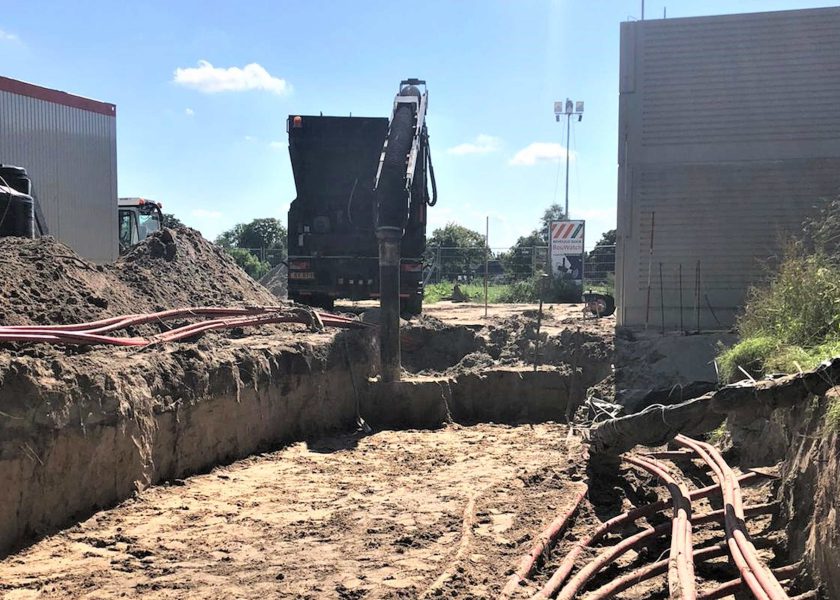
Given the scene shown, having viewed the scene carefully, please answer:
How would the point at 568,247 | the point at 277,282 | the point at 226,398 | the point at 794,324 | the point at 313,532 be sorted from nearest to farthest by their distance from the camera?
the point at 313,532, the point at 794,324, the point at 226,398, the point at 568,247, the point at 277,282

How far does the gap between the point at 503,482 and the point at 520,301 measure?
16103 mm

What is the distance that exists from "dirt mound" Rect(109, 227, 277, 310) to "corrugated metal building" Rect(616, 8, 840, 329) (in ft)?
20.9

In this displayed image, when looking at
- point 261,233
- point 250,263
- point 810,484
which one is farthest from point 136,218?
point 261,233

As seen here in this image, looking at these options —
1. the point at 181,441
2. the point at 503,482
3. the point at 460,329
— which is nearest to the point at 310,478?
the point at 181,441

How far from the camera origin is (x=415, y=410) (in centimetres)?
959

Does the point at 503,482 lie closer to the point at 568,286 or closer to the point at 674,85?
the point at 674,85

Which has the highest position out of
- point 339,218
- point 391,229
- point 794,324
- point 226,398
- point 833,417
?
point 339,218

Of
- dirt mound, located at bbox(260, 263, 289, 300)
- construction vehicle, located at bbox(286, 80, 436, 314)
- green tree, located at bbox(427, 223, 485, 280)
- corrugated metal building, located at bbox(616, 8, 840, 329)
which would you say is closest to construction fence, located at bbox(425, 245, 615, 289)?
green tree, located at bbox(427, 223, 485, 280)

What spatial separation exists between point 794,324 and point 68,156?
51.4 ft

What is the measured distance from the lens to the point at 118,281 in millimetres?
7777

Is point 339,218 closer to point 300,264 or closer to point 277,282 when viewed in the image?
point 300,264

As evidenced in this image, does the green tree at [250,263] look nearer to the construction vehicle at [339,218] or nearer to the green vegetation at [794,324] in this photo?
the construction vehicle at [339,218]

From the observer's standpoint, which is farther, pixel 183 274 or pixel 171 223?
pixel 171 223

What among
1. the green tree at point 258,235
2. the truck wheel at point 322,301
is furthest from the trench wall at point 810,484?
the green tree at point 258,235
